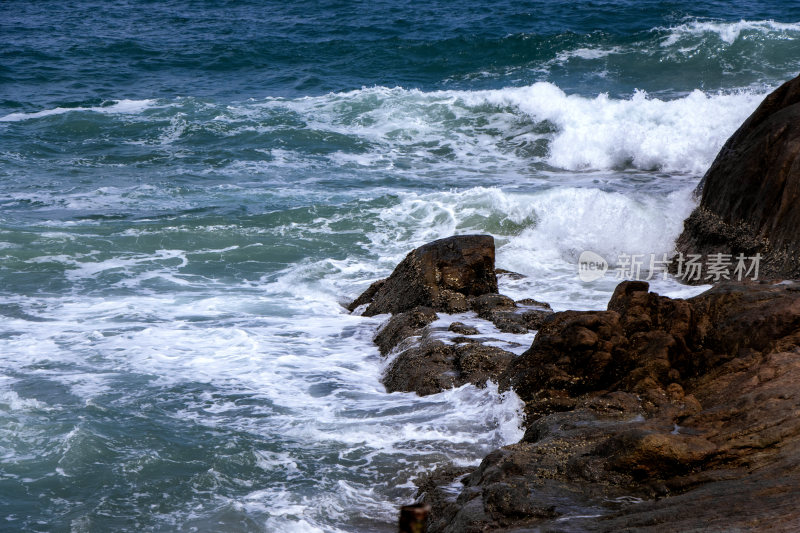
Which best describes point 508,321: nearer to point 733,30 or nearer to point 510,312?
point 510,312

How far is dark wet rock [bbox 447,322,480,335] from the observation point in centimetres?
672

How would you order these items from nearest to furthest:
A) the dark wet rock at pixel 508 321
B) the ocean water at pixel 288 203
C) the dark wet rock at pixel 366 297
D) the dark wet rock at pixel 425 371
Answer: the ocean water at pixel 288 203
the dark wet rock at pixel 425 371
the dark wet rock at pixel 508 321
the dark wet rock at pixel 366 297

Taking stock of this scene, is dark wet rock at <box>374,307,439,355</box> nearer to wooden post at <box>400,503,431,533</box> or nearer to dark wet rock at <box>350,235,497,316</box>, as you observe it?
dark wet rock at <box>350,235,497,316</box>

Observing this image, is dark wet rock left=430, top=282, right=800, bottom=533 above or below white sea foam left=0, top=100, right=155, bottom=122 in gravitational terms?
above

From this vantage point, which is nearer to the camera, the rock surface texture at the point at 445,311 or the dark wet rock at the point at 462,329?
the rock surface texture at the point at 445,311

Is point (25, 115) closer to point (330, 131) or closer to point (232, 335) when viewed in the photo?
point (330, 131)

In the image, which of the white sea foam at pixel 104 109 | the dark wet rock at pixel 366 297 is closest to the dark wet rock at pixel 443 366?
the dark wet rock at pixel 366 297

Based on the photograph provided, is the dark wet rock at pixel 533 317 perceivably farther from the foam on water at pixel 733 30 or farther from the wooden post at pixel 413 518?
the foam on water at pixel 733 30

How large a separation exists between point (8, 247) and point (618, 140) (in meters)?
9.79

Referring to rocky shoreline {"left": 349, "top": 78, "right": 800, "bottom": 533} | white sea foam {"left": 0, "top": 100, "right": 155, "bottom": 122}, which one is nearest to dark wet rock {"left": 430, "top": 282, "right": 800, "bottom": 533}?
rocky shoreline {"left": 349, "top": 78, "right": 800, "bottom": 533}

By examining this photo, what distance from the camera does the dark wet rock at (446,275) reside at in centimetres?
755

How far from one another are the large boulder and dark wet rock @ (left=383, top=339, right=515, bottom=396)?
272cm

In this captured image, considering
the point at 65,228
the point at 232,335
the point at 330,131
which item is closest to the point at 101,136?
the point at 330,131

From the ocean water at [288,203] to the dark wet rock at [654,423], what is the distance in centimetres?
54
